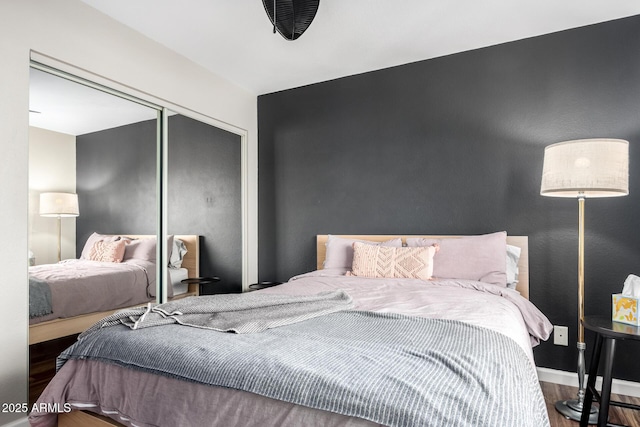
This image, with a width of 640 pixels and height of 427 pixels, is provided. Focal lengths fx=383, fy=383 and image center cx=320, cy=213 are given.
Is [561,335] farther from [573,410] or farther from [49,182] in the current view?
[49,182]

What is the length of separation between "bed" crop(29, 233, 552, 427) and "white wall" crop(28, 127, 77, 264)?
93 cm

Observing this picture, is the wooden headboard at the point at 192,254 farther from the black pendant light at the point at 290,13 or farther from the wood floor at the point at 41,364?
the black pendant light at the point at 290,13

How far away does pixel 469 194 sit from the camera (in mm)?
2922

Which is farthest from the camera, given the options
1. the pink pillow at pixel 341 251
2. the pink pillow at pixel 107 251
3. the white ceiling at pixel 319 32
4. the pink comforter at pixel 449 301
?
the pink pillow at pixel 341 251

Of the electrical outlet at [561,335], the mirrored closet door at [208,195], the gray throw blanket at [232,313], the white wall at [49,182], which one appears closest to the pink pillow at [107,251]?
the white wall at [49,182]

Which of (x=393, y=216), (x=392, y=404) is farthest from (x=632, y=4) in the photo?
(x=392, y=404)

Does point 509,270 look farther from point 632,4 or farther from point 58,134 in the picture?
point 58,134

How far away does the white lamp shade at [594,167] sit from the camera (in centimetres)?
209

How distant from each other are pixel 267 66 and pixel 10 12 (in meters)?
1.73

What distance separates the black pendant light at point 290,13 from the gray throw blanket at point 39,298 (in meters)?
1.89

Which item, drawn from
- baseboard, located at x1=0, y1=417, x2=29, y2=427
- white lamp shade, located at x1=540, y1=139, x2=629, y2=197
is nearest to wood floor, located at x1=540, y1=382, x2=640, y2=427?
white lamp shade, located at x1=540, y1=139, x2=629, y2=197

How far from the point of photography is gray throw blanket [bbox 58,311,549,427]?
89 cm

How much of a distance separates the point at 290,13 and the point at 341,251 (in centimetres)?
176

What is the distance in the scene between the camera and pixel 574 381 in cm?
258
